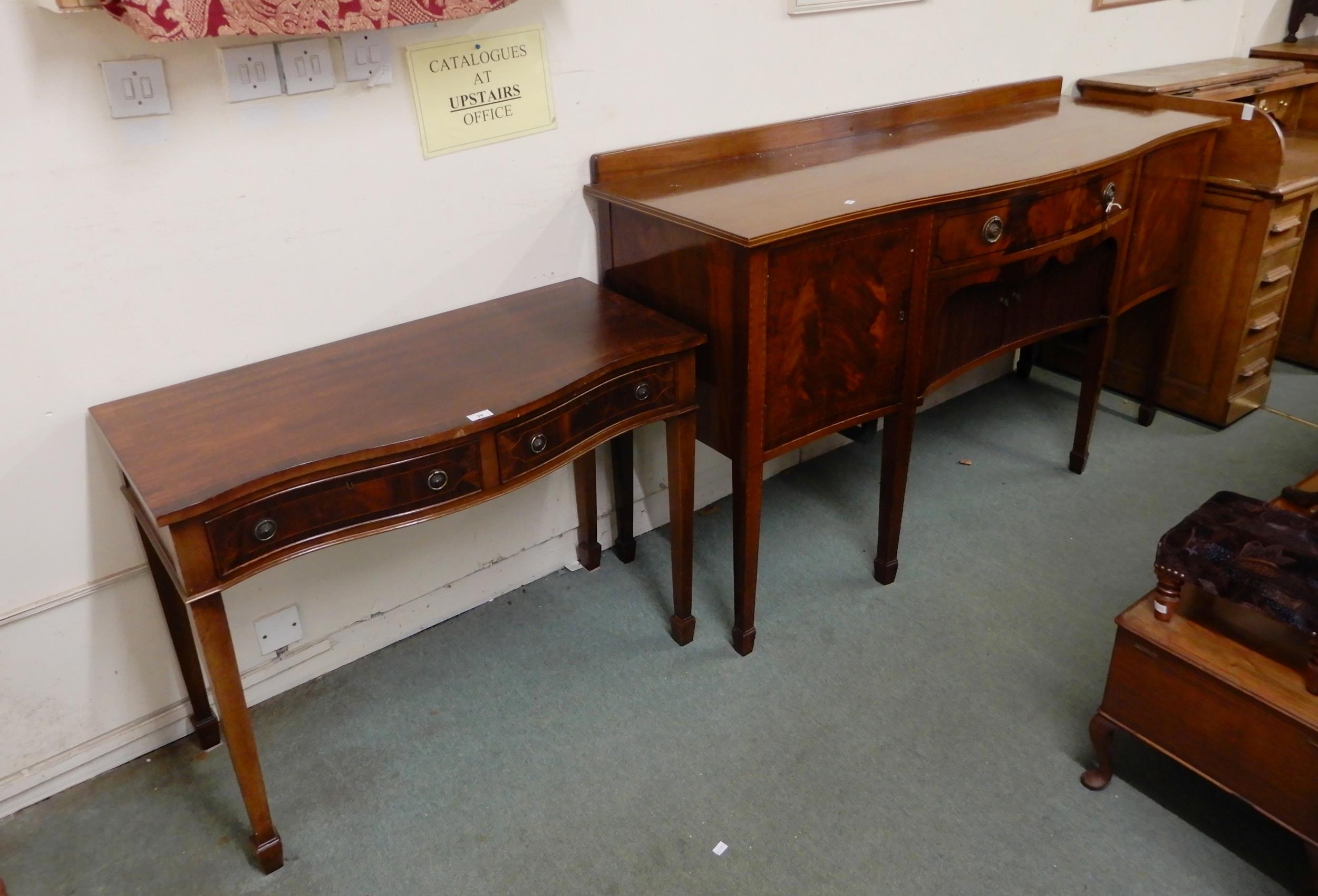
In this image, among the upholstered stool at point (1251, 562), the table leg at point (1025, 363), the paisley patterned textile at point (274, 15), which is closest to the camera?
the paisley patterned textile at point (274, 15)

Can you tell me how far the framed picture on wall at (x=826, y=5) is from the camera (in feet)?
7.12

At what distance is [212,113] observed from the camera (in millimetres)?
1549

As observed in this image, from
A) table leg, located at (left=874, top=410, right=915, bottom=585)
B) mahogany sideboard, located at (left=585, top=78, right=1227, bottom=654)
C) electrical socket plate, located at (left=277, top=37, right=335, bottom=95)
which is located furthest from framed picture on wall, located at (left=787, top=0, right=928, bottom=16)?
electrical socket plate, located at (left=277, top=37, right=335, bottom=95)

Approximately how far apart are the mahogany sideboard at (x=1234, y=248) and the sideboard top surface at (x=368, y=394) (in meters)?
1.75

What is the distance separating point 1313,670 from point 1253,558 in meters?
0.18

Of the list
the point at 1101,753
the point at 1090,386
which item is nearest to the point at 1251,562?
the point at 1101,753

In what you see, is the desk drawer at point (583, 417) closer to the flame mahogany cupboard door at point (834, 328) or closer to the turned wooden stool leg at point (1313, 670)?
the flame mahogany cupboard door at point (834, 328)

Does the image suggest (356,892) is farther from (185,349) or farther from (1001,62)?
(1001,62)

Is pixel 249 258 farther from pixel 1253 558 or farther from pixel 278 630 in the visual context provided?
pixel 1253 558

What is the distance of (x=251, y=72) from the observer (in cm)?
155

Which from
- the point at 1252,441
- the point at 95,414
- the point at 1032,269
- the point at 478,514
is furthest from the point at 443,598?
the point at 1252,441

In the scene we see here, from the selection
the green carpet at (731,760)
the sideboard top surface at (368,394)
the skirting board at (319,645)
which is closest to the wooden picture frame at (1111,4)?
the green carpet at (731,760)

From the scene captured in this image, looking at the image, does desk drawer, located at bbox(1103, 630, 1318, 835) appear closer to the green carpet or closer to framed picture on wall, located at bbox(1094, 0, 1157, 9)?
the green carpet

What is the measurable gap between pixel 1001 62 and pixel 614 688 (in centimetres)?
198
